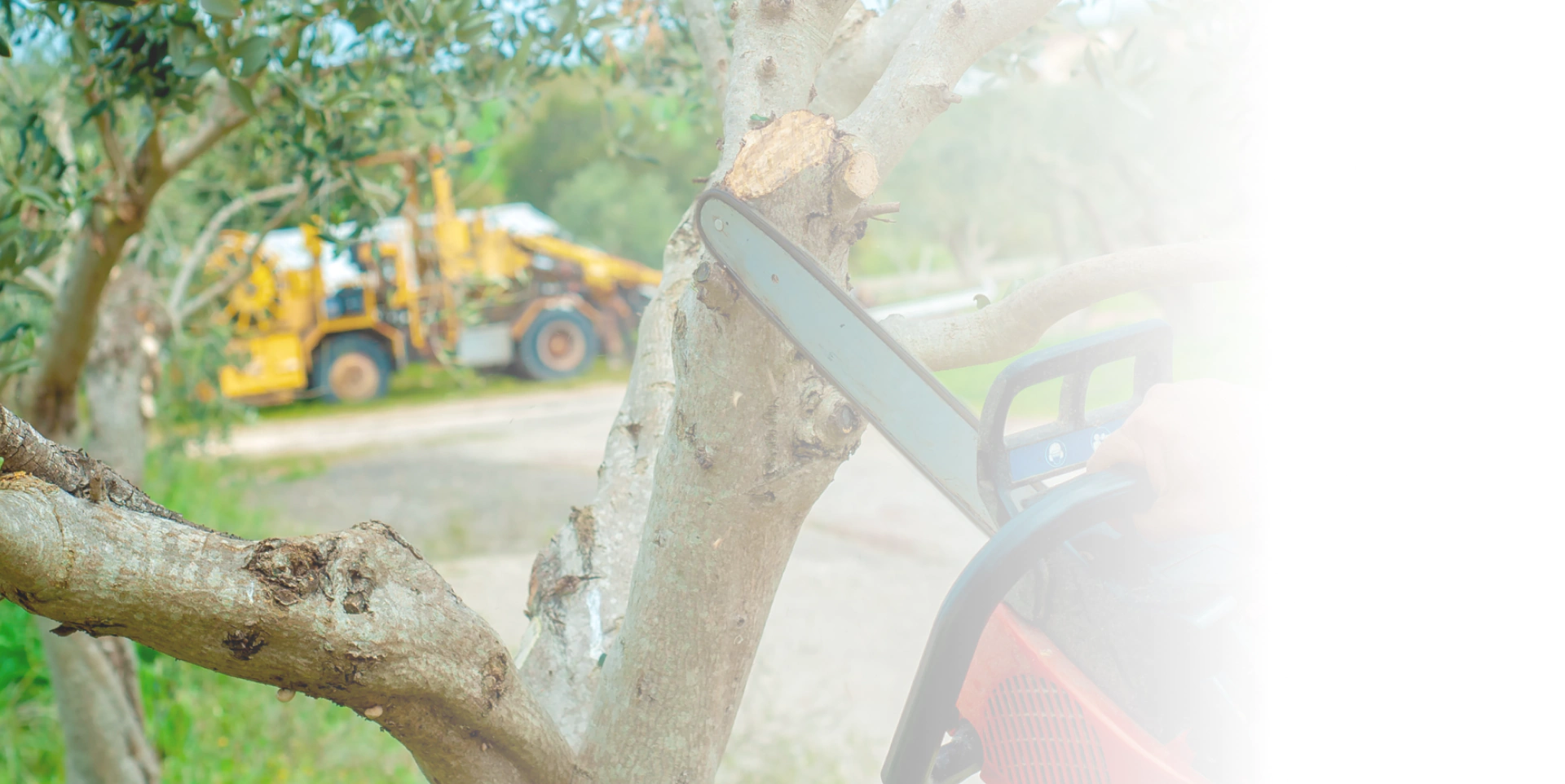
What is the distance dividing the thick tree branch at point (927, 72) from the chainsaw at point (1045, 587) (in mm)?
194

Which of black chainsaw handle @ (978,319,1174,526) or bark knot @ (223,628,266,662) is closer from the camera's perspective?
bark knot @ (223,628,266,662)

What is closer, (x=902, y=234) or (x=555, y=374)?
(x=555, y=374)

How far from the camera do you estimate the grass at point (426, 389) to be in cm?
1290

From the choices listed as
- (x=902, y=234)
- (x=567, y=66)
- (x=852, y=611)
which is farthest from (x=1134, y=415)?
(x=902, y=234)

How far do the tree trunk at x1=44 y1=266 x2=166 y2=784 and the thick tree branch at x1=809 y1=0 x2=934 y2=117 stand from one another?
1884 millimetres

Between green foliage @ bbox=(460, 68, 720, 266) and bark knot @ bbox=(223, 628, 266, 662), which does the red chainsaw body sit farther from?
green foliage @ bbox=(460, 68, 720, 266)

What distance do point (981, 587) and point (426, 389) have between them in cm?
1407

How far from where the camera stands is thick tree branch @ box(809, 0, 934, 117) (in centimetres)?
161

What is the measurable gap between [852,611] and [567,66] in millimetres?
3894

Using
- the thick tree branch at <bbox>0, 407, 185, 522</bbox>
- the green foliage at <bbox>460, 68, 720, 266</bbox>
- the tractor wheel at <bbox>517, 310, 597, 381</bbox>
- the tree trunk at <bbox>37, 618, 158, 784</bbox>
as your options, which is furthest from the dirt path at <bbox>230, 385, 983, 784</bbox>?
the green foliage at <bbox>460, 68, 720, 266</bbox>

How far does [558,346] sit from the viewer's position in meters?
13.4

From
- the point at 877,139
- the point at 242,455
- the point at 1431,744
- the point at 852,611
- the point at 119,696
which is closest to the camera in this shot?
the point at 1431,744

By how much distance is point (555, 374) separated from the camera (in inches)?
525

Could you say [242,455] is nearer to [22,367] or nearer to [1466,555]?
[22,367]
